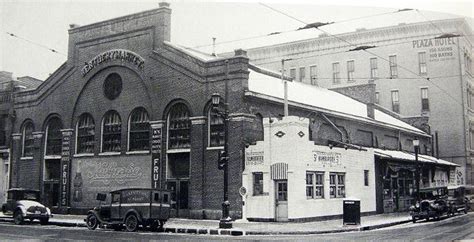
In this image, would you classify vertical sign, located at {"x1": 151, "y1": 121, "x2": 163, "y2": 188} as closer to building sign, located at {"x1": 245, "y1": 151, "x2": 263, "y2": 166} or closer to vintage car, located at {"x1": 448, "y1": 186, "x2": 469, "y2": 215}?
building sign, located at {"x1": 245, "y1": 151, "x2": 263, "y2": 166}

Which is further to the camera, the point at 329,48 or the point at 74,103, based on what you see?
the point at 329,48

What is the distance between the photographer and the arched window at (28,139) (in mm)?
34531

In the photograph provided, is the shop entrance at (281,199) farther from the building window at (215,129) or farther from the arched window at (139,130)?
the arched window at (139,130)

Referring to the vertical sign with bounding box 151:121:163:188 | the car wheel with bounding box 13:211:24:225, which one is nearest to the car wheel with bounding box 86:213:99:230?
the car wheel with bounding box 13:211:24:225

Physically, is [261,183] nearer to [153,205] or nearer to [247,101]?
[247,101]

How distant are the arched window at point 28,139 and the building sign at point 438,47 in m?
26.1

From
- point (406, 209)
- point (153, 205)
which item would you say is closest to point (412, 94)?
point (406, 209)

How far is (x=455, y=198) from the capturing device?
1144 inches

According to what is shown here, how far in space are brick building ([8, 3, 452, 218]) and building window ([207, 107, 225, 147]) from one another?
5 centimetres

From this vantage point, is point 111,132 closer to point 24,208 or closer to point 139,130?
point 139,130

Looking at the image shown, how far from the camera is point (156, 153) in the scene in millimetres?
28344

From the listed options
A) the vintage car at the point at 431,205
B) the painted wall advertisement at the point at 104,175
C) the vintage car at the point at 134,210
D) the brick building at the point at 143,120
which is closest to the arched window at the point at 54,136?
the brick building at the point at 143,120

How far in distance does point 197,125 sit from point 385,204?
1315cm

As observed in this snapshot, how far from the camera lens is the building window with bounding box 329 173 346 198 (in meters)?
26.9
